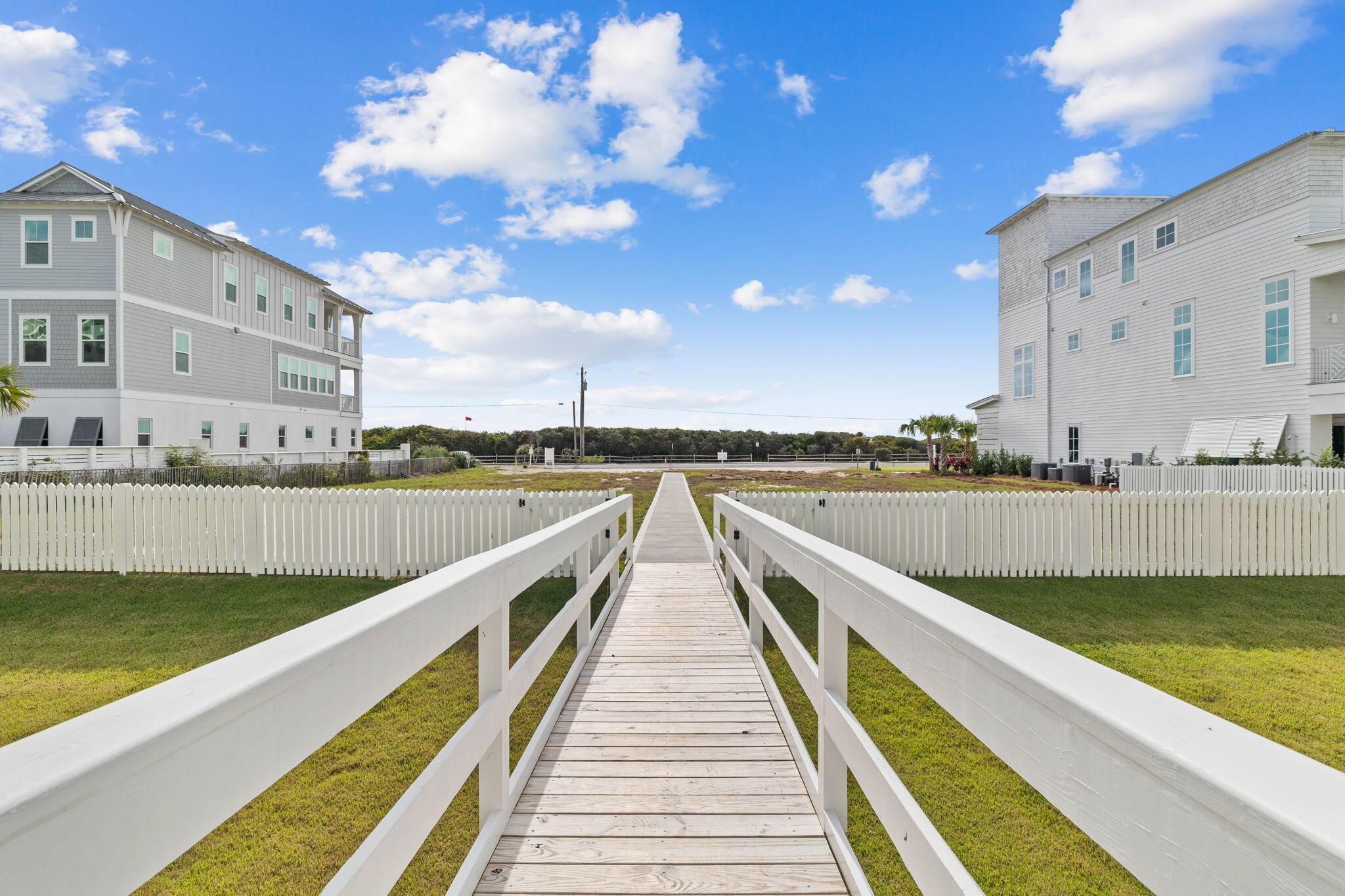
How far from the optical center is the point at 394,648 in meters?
1.44

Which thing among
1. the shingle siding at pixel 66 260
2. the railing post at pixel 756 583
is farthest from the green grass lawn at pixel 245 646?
the shingle siding at pixel 66 260

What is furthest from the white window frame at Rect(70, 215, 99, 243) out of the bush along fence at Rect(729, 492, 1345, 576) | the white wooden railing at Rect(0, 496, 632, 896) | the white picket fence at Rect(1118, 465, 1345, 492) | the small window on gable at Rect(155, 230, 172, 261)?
the white picket fence at Rect(1118, 465, 1345, 492)

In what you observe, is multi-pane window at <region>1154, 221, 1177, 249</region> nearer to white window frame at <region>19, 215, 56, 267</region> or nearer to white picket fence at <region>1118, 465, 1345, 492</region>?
white picket fence at <region>1118, 465, 1345, 492</region>

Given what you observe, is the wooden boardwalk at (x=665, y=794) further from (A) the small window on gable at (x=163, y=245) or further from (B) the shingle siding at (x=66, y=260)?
(A) the small window on gable at (x=163, y=245)

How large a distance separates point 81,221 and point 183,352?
434 cm

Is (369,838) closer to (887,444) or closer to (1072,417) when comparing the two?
(1072,417)

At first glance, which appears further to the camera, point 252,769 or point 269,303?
point 269,303

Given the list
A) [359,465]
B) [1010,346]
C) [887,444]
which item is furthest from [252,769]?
[887,444]

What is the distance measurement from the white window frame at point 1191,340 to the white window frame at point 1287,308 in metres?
2.02

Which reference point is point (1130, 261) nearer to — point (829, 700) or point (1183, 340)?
point (1183, 340)

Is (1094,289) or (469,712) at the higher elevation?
(1094,289)

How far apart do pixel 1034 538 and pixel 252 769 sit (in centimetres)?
966

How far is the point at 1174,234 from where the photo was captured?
1908cm

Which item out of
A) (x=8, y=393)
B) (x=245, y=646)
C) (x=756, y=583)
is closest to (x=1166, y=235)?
(x=756, y=583)
